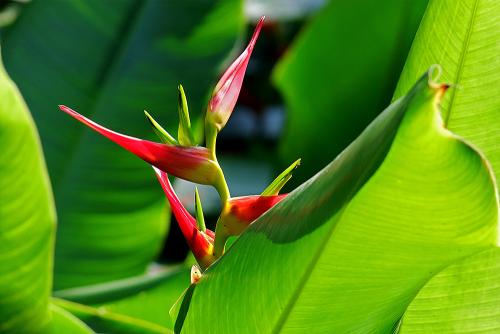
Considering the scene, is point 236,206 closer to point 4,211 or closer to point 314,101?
point 4,211

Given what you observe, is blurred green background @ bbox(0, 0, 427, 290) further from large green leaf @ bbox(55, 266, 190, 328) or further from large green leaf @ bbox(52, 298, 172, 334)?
large green leaf @ bbox(52, 298, 172, 334)

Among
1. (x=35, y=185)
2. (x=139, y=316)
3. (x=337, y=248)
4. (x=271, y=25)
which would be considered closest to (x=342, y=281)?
(x=337, y=248)

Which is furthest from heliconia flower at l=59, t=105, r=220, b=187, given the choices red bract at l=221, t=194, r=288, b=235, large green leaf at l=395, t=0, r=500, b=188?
large green leaf at l=395, t=0, r=500, b=188

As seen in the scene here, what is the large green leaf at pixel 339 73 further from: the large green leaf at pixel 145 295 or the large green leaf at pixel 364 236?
the large green leaf at pixel 364 236

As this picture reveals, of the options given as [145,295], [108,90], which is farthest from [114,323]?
[108,90]

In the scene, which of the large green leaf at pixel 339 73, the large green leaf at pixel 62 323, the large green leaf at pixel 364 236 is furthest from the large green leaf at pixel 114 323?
the large green leaf at pixel 339 73

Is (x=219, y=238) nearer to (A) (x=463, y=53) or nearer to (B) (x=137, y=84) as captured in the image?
(A) (x=463, y=53)
